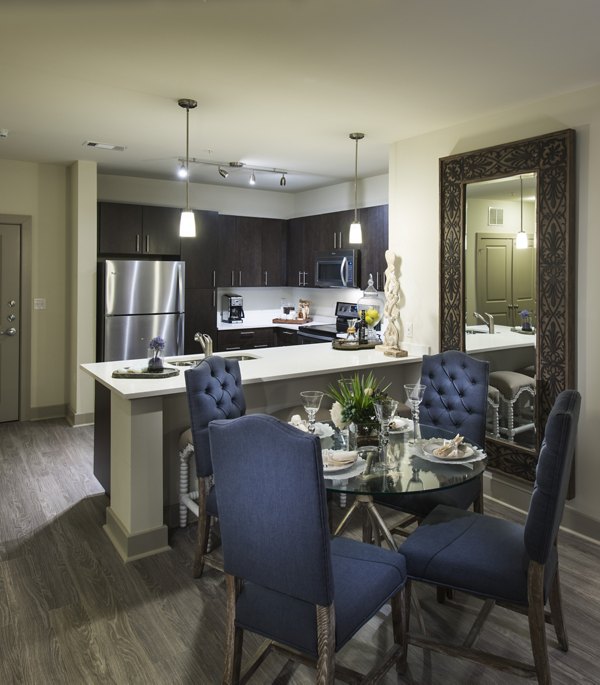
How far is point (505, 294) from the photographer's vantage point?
3.61 meters

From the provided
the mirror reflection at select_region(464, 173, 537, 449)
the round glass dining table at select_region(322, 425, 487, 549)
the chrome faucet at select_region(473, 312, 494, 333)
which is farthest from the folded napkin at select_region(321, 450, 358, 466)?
the chrome faucet at select_region(473, 312, 494, 333)

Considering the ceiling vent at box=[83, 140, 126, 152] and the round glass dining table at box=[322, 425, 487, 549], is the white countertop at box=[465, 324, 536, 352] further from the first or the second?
the ceiling vent at box=[83, 140, 126, 152]

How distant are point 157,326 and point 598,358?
410cm

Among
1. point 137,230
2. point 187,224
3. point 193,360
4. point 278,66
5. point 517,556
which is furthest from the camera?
point 137,230

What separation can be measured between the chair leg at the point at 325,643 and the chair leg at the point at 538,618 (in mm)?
714

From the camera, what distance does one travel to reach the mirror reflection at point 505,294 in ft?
11.4

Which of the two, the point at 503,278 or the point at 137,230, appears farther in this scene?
the point at 137,230

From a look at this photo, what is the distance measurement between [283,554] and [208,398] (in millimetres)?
1235

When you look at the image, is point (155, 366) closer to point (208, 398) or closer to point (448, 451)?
point (208, 398)

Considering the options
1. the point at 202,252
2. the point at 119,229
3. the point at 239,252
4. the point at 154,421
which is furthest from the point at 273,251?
the point at 154,421

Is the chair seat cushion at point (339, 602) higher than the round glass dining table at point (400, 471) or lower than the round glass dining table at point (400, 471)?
lower

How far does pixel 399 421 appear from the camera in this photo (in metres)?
2.88

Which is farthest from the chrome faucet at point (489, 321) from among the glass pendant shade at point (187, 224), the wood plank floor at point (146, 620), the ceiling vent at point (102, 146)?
the ceiling vent at point (102, 146)

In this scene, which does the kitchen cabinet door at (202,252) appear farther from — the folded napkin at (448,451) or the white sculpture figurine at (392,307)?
the folded napkin at (448,451)
